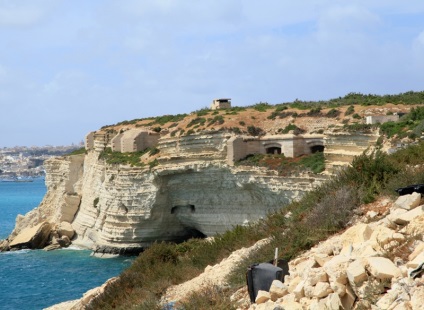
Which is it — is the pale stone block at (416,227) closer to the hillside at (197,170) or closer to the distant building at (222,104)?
the hillside at (197,170)

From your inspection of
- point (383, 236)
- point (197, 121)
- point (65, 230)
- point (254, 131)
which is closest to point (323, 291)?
A: point (383, 236)

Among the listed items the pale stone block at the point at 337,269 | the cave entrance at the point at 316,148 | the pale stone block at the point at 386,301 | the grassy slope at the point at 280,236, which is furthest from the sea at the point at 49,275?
the pale stone block at the point at 386,301

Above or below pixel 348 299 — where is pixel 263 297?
below

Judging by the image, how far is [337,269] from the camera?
7.32m

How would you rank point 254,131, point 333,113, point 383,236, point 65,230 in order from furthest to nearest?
point 65,230 → point 254,131 → point 333,113 → point 383,236

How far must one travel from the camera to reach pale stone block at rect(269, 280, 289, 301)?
315 inches

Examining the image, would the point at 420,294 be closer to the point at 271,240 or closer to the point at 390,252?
the point at 390,252

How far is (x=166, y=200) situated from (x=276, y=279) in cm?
3136

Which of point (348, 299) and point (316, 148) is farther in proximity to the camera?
point (316, 148)

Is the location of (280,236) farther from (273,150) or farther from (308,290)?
(273,150)

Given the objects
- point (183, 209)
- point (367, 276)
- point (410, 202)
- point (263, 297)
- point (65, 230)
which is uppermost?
point (410, 202)

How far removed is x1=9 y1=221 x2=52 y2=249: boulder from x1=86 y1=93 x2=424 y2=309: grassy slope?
3228cm

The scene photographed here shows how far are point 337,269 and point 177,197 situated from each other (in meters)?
32.4

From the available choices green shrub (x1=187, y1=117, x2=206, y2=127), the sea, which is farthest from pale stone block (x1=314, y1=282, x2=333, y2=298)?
green shrub (x1=187, y1=117, x2=206, y2=127)
